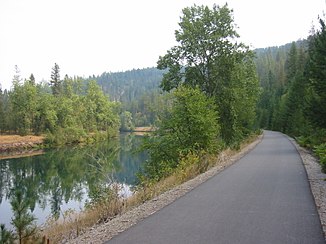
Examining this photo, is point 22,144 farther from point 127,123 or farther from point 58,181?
point 127,123

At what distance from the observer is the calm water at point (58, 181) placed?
12.1m

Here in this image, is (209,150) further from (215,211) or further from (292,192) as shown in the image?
(215,211)

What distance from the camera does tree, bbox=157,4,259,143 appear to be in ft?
85.1

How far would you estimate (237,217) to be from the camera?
301 inches

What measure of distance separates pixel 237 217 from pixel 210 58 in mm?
20230

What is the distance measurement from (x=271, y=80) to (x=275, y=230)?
11244cm

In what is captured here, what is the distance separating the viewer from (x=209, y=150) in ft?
66.2

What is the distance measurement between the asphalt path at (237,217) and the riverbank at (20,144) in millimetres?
53069

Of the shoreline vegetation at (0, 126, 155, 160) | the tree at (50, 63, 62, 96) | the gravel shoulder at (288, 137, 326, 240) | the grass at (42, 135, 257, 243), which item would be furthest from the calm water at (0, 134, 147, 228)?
the tree at (50, 63, 62, 96)

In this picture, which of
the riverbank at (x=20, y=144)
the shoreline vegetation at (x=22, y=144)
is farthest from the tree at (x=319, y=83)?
the riverbank at (x=20, y=144)

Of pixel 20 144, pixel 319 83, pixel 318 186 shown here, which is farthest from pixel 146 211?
pixel 20 144

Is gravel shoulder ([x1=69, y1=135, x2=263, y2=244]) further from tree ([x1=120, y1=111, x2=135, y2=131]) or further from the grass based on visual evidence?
tree ([x1=120, y1=111, x2=135, y2=131])

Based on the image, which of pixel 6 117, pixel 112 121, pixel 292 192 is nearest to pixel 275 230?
pixel 292 192

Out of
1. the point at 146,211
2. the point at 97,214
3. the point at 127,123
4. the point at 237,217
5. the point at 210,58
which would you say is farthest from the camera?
the point at 127,123
